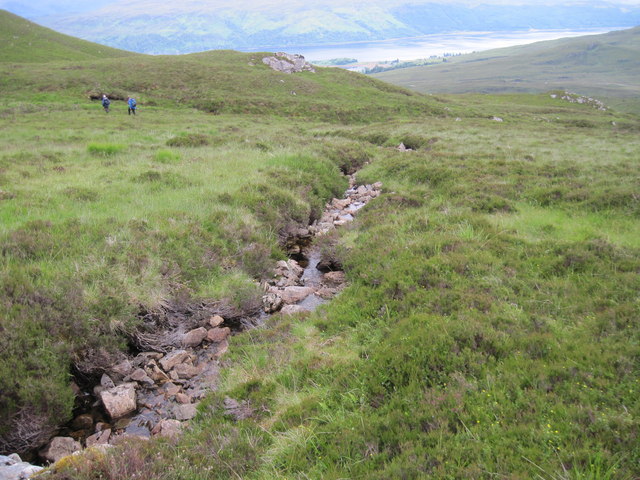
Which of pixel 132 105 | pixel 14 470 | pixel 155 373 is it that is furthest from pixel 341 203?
pixel 132 105

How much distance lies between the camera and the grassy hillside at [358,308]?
14.6ft

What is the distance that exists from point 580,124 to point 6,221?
6616 centimetres

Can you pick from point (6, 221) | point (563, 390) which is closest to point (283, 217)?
point (6, 221)

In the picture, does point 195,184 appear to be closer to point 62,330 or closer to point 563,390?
point 62,330

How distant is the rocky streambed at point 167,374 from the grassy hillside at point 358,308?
0.37 meters

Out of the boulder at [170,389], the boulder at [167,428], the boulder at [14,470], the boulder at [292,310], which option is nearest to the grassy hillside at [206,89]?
the boulder at [292,310]

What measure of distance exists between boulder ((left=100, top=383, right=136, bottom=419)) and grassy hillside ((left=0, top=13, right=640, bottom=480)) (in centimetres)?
58

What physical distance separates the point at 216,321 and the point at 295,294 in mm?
2269

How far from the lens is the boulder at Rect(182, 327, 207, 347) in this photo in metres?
8.35

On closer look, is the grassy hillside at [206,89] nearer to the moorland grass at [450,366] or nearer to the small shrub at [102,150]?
the small shrub at [102,150]

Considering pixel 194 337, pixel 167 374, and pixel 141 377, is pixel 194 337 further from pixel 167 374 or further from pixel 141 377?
pixel 141 377

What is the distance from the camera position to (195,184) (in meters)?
15.4

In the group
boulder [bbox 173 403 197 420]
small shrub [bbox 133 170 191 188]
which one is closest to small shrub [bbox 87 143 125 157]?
small shrub [bbox 133 170 191 188]

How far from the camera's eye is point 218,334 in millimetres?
8695
